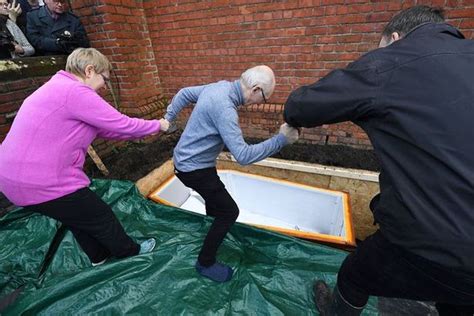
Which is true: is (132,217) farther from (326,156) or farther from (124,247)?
(326,156)

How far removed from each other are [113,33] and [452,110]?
338cm

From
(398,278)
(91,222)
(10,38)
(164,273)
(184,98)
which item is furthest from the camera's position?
(10,38)

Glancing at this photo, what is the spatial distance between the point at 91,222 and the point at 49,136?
59 cm

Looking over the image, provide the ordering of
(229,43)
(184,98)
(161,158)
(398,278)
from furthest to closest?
1. (161,158)
2. (229,43)
3. (184,98)
4. (398,278)

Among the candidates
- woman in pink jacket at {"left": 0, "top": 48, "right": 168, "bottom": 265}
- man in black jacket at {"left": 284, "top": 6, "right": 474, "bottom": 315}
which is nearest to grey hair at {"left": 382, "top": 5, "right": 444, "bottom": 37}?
man in black jacket at {"left": 284, "top": 6, "right": 474, "bottom": 315}

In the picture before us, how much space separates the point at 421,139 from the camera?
0.83 m

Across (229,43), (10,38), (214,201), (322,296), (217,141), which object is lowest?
(322,296)

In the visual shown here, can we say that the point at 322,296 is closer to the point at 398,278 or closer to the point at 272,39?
the point at 398,278

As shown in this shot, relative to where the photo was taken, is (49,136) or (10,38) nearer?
(49,136)

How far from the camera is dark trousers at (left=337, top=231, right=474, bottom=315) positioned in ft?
2.99

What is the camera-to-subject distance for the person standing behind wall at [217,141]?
4.67 ft

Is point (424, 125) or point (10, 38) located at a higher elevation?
point (10, 38)

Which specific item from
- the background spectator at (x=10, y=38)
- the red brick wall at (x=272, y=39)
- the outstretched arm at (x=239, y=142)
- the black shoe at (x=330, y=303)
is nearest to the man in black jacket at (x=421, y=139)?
the black shoe at (x=330, y=303)

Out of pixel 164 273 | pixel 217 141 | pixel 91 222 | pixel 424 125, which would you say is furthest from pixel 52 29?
pixel 424 125
